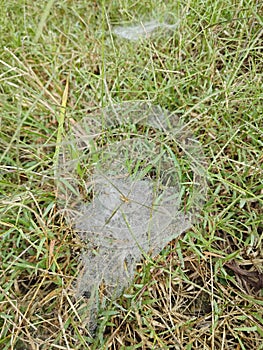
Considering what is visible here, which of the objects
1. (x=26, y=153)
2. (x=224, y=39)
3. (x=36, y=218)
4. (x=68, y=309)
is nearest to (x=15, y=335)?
(x=68, y=309)

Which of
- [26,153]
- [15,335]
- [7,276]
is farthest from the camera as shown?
[26,153]

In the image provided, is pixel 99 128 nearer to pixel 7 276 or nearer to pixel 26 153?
pixel 26 153

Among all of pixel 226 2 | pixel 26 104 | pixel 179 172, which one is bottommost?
pixel 179 172
